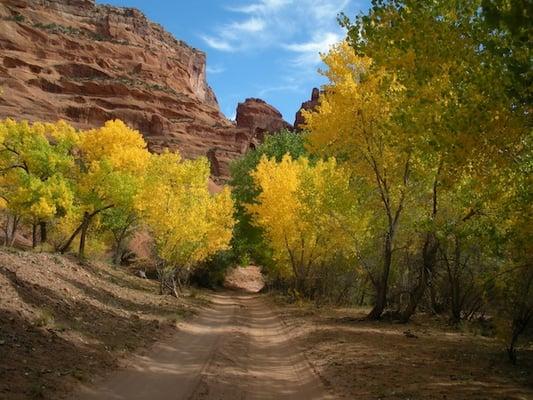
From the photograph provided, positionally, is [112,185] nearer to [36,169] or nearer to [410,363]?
[36,169]

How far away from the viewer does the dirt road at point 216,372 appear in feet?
30.7

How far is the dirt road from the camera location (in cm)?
935

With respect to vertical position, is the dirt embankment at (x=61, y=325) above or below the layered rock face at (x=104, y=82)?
below

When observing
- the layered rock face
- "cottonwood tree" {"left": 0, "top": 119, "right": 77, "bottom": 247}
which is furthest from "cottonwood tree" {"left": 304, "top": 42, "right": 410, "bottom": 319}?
the layered rock face

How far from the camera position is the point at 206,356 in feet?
43.7

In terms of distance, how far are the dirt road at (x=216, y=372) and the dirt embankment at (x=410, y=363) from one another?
626 mm

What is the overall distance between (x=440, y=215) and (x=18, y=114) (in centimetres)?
8129

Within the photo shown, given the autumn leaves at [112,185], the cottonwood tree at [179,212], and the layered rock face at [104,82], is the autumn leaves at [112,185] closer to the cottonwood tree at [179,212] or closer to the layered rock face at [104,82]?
the cottonwood tree at [179,212]

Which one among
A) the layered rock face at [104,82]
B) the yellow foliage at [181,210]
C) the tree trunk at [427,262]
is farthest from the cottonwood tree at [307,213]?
the layered rock face at [104,82]

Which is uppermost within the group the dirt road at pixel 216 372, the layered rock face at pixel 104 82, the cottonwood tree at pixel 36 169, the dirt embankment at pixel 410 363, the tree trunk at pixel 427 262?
the layered rock face at pixel 104 82

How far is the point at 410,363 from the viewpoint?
39.7 ft

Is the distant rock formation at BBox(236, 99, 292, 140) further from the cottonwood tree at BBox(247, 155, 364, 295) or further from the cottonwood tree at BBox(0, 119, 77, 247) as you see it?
the cottonwood tree at BBox(0, 119, 77, 247)

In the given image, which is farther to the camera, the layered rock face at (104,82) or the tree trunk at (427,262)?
the layered rock face at (104,82)

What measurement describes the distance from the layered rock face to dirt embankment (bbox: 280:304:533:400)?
7878cm
